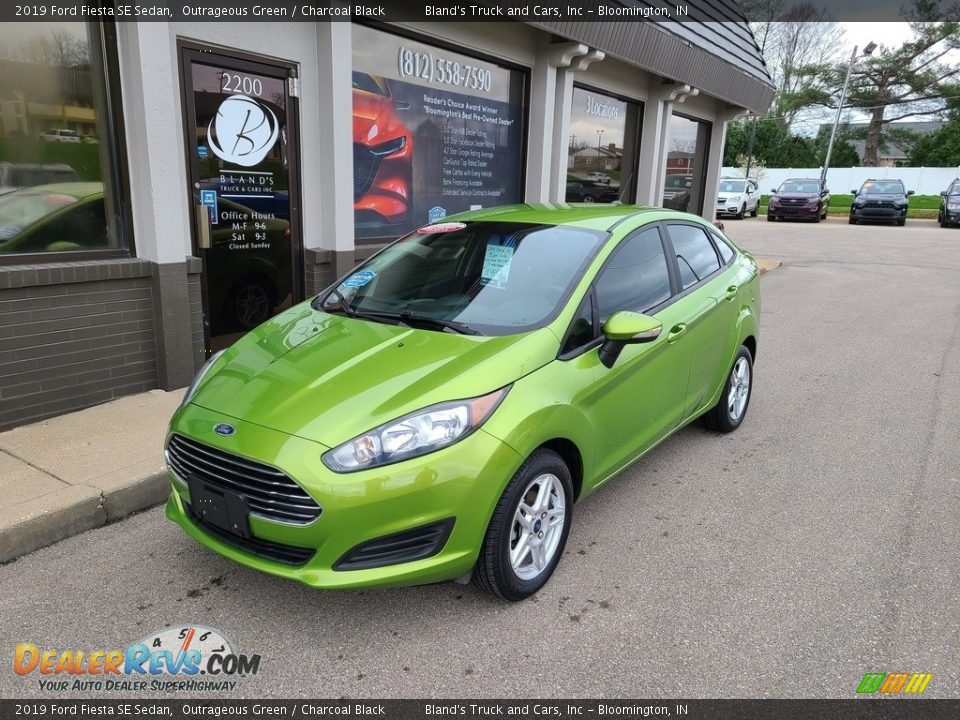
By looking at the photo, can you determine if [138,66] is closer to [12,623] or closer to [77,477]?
[77,477]

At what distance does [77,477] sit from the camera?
12.6ft

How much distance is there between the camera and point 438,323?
11.1ft

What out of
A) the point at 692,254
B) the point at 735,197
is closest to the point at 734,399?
the point at 692,254

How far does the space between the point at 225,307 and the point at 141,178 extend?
1256 millimetres

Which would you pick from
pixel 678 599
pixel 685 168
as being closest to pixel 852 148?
pixel 685 168

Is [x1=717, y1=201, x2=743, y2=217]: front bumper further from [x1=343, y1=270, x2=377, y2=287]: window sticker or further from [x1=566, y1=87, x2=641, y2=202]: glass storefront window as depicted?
[x1=343, y1=270, x2=377, y2=287]: window sticker

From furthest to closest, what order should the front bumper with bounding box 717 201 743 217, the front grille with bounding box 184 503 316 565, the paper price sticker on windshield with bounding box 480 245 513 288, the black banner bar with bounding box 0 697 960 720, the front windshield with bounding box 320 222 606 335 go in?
1. the front bumper with bounding box 717 201 743 217
2. the paper price sticker on windshield with bounding box 480 245 513 288
3. the front windshield with bounding box 320 222 606 335
4. the front grille with bounding box 184 503 316 565
5. the black banner bar with bounding box 0 697 960 720

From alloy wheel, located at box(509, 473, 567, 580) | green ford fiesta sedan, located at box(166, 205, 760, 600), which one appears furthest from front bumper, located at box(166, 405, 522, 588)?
alloy wheel, located at box(509, 473, 567, 580)

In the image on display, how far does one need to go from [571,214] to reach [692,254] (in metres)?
0.93

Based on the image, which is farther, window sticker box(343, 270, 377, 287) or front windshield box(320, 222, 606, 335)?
window sticker box(343, 270, 377, 287)

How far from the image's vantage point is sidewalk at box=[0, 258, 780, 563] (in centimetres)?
344

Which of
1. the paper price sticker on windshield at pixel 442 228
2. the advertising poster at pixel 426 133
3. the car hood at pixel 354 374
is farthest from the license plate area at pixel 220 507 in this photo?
the advertising poster at pixel 426 133

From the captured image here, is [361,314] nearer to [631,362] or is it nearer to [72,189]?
[631,362]

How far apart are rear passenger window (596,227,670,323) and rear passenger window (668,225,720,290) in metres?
0.22
